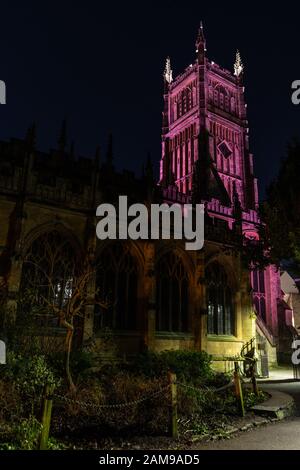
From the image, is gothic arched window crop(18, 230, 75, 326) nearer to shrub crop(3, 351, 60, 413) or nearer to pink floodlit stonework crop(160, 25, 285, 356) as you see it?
shrub crop(3, 351, 60, 413)

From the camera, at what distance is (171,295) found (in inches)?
733

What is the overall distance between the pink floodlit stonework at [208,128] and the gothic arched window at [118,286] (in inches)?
959

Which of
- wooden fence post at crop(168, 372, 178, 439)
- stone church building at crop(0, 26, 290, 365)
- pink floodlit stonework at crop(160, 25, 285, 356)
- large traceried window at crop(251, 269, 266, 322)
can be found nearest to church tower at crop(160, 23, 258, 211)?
pink floodlit stonework at crop(160, 25, 285, 356)

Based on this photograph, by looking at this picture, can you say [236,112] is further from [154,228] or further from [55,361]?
[55,361]

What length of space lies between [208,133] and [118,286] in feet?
109

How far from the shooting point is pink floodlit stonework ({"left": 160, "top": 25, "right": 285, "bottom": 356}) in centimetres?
4584

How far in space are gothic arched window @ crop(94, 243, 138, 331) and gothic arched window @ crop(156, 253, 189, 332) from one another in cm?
141

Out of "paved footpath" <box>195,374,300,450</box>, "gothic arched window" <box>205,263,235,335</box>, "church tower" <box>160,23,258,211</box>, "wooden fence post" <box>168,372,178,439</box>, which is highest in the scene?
"church tower" <box>160,23,258,211</box>

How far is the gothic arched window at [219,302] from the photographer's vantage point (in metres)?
19.9

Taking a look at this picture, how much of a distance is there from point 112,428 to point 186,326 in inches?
482

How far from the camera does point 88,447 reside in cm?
597

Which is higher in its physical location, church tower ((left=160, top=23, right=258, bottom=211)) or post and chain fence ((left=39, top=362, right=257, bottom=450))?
church tower ((left=160, top=23, right=258, bottom=211))

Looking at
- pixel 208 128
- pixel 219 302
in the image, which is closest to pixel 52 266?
pixel 219 302

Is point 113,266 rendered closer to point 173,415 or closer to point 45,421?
point 173,415
